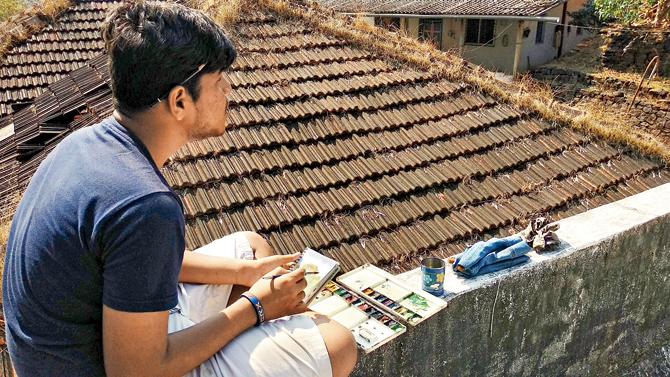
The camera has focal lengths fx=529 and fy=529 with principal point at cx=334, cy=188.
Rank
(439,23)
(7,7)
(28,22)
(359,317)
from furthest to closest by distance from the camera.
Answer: (7,7), (439,23), (28,22), (359,317)

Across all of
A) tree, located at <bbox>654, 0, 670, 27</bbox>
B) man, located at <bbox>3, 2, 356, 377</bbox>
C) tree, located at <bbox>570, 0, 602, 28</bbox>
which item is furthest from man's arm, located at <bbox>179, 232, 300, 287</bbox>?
tree, located at <bbox>570, 0, 602, 28</bbox>

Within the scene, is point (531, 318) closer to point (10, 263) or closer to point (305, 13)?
point (10, 263)

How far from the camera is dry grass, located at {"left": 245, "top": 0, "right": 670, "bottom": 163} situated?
567cm

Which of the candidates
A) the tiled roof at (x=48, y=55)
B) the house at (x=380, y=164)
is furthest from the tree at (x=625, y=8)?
the tiled roof at (x=48, y=55)

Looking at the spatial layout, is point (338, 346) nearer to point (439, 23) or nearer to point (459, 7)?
point (459, 7)

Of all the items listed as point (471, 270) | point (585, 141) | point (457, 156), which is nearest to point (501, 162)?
point (457, 156)

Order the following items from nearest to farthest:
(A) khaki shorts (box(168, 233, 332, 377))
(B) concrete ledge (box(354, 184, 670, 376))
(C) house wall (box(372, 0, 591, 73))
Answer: (A) khaki shorts (box(168, 233, 332, 377))
(B) concrete ledge (box(354, 184, 670, 376))
(C) house wall (box(372, 0, 591, 73))

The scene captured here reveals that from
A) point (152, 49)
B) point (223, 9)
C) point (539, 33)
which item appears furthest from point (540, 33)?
point (152, 49)

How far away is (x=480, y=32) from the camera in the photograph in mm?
21828

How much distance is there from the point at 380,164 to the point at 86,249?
10.7 feet

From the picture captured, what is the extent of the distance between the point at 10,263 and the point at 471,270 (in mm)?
2100

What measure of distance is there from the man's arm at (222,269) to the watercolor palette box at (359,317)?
1.03ft

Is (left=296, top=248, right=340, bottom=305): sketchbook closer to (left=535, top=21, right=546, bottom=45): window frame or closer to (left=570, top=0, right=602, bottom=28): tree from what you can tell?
(left=535, top=21, right=546, bottom=45): window frame

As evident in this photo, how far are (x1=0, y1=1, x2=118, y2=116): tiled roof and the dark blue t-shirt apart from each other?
6327mm
